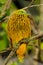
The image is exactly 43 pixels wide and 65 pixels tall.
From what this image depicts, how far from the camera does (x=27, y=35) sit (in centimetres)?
127

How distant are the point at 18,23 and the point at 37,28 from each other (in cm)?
94

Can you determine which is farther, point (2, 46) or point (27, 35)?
point (2, 46)

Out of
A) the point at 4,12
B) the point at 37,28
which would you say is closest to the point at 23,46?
the point at 4,12

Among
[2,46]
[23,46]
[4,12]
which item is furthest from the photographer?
[2,46]

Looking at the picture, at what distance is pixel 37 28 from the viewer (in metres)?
2.22

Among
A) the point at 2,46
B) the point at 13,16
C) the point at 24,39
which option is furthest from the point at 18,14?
the point at 2,46

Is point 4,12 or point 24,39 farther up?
point 4,12

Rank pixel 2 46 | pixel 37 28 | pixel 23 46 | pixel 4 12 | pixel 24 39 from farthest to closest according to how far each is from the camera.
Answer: pixel 2 46, pixel 37 28, pixel 4 12, pixel 23 46, pixel 24 39

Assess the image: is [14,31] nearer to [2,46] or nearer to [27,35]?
[27,35]

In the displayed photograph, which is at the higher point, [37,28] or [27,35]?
[37,28]

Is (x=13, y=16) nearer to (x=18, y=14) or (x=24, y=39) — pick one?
(x=18, y=14)

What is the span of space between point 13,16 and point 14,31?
0.07 meters

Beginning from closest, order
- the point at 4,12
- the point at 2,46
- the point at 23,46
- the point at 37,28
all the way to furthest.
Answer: the point at 23,46 → the point at 4,12 → the point at 37,28 → the point at 2,46

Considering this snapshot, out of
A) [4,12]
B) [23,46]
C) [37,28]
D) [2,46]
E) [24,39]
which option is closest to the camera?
[24,39]
